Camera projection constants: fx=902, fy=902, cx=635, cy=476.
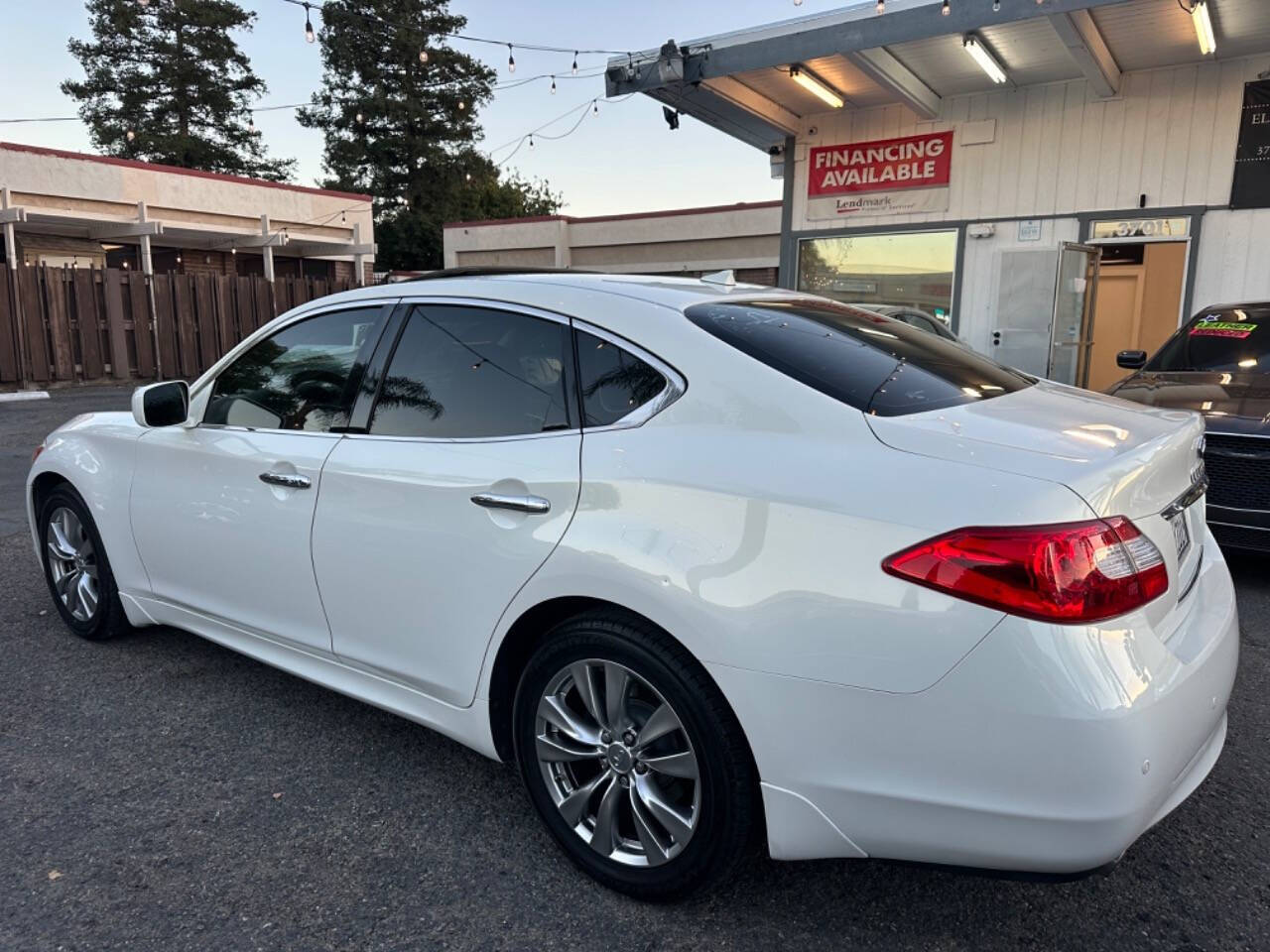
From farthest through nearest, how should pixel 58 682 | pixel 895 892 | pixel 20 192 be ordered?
pixel 20 192 → pixel 58 682 → pixel 895 892

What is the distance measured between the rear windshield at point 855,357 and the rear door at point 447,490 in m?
0.52

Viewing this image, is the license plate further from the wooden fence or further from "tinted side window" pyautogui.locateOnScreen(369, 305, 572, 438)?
the wooden fence

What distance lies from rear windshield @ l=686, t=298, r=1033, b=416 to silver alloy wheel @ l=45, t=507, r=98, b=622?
316cm

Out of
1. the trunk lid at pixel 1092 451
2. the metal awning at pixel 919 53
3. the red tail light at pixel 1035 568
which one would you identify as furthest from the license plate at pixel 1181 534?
the metal awning at pixel 919 53

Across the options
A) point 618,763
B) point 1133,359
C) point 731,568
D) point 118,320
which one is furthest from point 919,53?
point 118,320

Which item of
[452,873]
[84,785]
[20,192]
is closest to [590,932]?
[452,873]

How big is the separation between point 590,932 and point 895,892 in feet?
2.69

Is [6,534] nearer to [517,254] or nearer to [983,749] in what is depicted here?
[983,749]

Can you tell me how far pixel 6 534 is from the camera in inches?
245

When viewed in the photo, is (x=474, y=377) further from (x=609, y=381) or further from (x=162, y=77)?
(x=162, y=77)

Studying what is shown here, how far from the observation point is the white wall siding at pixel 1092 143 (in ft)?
31.6

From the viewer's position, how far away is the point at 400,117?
4203 cm

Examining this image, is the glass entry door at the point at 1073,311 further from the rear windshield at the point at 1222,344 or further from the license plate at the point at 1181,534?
the license plate at the point at 1181,534

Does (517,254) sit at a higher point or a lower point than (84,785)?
higher
